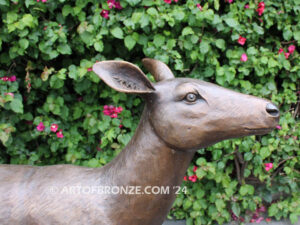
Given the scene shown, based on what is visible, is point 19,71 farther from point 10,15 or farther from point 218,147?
point 218,147

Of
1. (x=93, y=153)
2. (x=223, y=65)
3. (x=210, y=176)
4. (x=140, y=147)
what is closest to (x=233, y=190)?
(x=210, y=176)

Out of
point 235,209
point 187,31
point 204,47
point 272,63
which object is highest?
point 187,31

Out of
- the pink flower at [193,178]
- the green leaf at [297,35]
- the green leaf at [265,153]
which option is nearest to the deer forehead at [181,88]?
the pink flower at [193,178]

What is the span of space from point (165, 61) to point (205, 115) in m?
1.07

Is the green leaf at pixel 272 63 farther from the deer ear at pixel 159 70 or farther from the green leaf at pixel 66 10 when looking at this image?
the green leaf at pixel 66 10

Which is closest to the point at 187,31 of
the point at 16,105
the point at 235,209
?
the point at 16,105

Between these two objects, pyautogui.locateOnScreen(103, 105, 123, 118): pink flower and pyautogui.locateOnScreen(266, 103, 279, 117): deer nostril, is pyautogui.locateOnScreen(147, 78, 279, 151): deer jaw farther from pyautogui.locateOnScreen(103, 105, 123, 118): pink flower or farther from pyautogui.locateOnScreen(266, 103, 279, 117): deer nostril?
pyautogui.locateOnScreen(103, 105, 123, 118): pink flower

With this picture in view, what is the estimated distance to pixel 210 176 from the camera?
2453 mm

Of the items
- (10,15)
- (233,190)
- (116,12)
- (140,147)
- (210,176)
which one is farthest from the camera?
(233,190)

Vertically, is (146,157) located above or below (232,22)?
below

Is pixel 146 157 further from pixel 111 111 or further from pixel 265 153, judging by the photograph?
pixel 265 153

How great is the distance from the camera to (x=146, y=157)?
1.30 m

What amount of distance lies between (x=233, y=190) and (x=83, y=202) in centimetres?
163

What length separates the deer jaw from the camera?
1.17 meters
